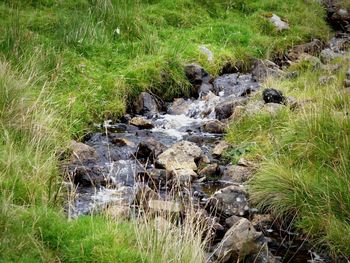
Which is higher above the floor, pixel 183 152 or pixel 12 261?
pixel 12 261

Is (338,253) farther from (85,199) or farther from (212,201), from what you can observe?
(85,199)

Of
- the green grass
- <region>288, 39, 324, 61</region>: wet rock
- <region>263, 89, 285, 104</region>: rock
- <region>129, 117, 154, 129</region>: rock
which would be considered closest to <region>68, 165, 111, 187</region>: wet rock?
the green grass

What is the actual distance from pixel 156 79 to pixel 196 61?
1.63 m

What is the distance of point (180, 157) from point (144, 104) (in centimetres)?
245

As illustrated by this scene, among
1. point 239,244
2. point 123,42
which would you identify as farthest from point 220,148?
point 123,42

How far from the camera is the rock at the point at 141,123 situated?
8.93 meters

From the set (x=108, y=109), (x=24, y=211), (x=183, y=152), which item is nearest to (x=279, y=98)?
(x=183, y=152)

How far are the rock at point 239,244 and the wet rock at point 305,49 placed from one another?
27.7ft

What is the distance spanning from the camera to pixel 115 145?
312 inches

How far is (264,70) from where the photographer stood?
1147 cm

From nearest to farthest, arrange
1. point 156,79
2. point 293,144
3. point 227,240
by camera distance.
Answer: point 227,240 → point 293,144 → point 156,79

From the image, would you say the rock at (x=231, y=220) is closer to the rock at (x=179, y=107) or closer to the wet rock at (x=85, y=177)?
the wet rock at (x=85, y=177)

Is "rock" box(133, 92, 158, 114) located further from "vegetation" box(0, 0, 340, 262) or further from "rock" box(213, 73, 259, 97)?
"rock" box(213, 73, 259, 97)

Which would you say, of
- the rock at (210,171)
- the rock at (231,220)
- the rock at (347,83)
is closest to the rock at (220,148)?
the rock at (210,171)
